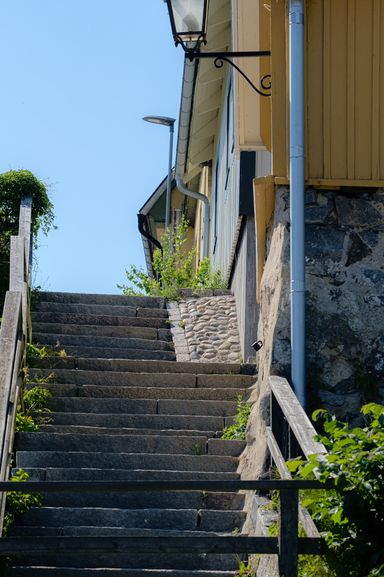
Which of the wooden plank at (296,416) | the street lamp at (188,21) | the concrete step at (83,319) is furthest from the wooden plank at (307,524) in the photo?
the concrete step at (83,319)

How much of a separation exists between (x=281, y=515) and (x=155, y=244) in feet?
64.9

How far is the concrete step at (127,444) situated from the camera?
10195mm

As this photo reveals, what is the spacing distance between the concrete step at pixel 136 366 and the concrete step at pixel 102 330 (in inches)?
47.0

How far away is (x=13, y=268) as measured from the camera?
12.3 m

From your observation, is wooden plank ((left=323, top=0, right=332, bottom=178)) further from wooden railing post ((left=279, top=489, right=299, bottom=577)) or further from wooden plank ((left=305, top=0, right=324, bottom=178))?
wooden railing post ((left=279, top=489, right=299, bottom=577))

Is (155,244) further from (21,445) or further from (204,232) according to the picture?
(21,445)

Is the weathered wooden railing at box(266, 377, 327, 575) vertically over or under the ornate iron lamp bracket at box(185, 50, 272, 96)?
under

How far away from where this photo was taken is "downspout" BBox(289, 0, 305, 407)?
364 inches

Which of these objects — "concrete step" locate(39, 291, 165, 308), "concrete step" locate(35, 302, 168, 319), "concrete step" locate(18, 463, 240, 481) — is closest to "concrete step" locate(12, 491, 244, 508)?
"concrete step" locate(18, 463, 240, 481)

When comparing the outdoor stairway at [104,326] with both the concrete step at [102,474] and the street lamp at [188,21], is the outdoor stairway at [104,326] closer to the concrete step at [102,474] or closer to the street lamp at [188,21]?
the concrete step at [102,474]

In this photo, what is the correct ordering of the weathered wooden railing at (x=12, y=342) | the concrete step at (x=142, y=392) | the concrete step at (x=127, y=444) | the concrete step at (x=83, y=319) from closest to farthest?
the weathered wooden railing at (x=12, y=342)
the concrete step at (x=127, y=444)
the concrete step at (x=142, y=392)
the concrete step at (x=83, y=319)

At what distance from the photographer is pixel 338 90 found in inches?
387

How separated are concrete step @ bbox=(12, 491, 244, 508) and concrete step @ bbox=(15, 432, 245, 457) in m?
0.61

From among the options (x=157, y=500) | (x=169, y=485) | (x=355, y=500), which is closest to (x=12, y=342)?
(x=157, y=500)
